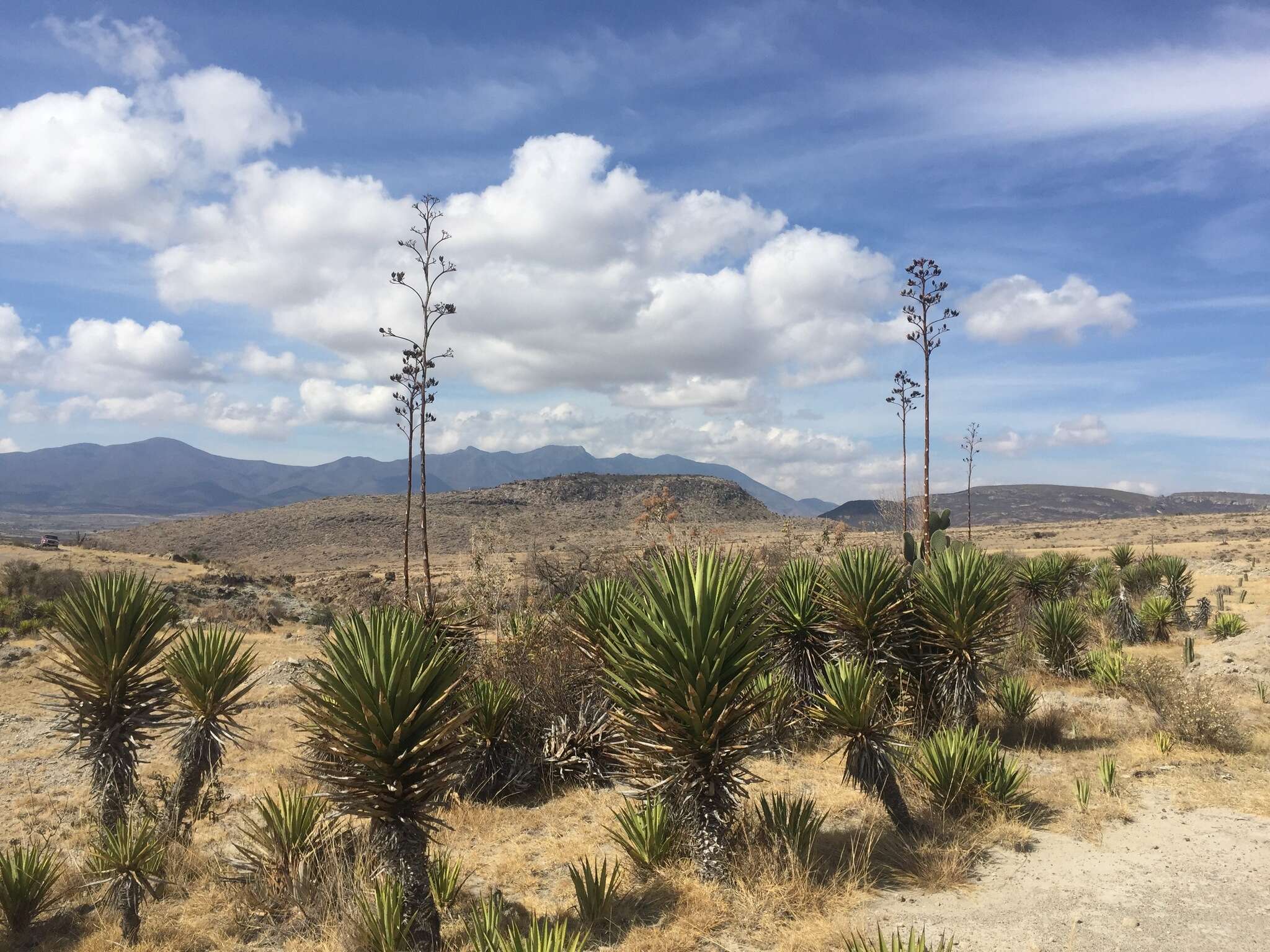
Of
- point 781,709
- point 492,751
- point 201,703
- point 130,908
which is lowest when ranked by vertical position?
point 130,908

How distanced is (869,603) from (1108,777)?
2.83 meters

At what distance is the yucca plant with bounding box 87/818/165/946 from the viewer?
17.7 ft

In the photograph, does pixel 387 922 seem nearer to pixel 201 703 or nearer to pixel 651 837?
pixel 651 837

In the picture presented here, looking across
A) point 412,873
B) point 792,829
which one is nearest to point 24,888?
point 412,873

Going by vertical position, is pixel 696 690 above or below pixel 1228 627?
above

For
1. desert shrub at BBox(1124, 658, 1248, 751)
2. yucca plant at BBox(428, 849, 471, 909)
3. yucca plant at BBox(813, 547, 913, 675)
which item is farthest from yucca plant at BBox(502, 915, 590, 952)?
desert shrub at BBox(1124, 658, 1248, 751)

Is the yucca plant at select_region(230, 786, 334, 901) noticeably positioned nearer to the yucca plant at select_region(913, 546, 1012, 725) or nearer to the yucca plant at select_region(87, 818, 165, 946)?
the yucca plant at select_region(87, 818, 165, 946)

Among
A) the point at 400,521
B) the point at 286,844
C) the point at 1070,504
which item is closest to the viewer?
the point at 286,844

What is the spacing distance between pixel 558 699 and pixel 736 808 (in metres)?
3.70

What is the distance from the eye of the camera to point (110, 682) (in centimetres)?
611

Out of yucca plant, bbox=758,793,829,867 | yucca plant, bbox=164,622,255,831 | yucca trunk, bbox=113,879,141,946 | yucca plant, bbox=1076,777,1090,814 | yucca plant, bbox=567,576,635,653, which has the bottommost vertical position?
yucca trunk, bbox=113,879,141,946

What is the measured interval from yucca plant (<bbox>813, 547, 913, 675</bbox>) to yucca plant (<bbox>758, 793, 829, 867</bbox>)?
91.6 inches

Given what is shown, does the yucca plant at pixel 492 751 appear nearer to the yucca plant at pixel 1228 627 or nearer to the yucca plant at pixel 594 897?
the yucca plant at pixel 594 897

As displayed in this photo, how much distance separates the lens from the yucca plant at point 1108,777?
738cm
